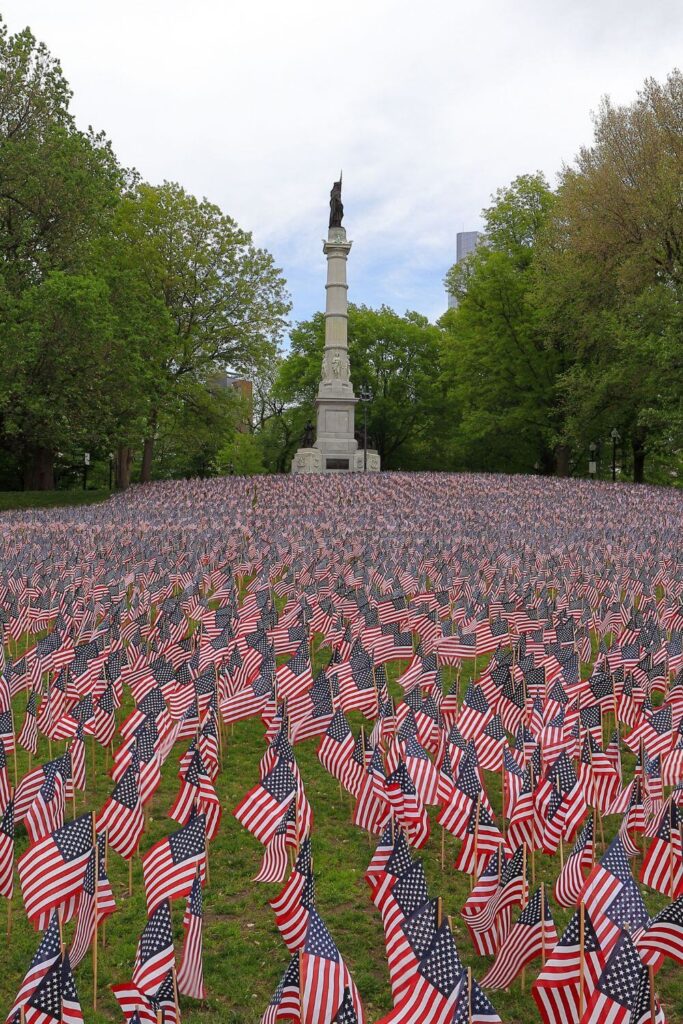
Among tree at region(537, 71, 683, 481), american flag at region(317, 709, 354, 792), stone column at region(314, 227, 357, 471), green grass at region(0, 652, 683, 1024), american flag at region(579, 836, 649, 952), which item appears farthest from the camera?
stone column at region(314, 227, 357, 471)

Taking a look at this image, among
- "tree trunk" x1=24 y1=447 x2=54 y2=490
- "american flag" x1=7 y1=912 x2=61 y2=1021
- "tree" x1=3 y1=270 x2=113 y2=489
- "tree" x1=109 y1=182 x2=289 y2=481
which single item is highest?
"tree" x1=109 y1=182 x2=289 y2=481

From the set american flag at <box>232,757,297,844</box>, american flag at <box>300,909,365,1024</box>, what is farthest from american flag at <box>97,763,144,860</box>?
american flag at <box>300,909,365,1024</box>

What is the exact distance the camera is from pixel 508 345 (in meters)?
47.9

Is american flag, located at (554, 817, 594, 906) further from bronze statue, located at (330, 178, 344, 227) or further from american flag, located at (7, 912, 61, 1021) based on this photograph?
bronze statue, located at (330, 178, 344, 227)

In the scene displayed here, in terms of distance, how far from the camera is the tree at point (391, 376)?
59.3m

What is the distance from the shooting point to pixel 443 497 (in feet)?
96.0

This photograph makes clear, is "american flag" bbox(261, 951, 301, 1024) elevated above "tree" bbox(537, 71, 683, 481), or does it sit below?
below

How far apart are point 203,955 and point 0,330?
26.7 meters

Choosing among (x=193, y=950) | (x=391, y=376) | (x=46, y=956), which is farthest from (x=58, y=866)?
(x=391, y=376)

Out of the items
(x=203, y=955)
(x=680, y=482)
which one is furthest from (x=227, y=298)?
(x=203, y=955)

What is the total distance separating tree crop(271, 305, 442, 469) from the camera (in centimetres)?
5931

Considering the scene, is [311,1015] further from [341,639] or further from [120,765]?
[341,639]

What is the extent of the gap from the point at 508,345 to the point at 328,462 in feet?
39.9

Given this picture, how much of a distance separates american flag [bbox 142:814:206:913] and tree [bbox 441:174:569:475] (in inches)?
1610
